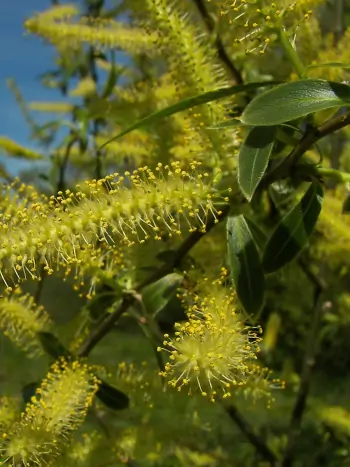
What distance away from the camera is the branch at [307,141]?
611 mm

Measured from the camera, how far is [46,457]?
72 centimetres

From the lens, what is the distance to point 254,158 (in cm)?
62

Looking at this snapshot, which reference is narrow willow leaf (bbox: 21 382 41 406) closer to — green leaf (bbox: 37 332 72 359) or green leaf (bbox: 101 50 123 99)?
green leaf (bbox: 37 332 72 359)

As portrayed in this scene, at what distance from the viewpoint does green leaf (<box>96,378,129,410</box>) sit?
2.74 ft

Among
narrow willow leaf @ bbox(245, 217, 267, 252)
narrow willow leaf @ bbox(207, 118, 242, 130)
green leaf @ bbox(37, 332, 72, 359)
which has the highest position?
narrow willow leaf @ bbox(207, 118, 242, 130)

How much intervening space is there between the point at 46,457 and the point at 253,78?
62 centimetres

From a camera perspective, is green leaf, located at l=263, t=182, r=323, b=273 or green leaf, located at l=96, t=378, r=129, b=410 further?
green leaf, located at l=96, t=378, r=129, b=410

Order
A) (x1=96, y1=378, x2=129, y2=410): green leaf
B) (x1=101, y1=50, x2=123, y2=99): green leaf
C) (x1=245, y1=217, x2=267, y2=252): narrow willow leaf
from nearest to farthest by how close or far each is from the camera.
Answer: (x1=245, y1=217, x2=267, y2=252): narrow willow leaf
(x1=96, y1=378, x2=129, y2=410): green leaf
(x1=101, y1=50, x2=123, y2=99): green leaf

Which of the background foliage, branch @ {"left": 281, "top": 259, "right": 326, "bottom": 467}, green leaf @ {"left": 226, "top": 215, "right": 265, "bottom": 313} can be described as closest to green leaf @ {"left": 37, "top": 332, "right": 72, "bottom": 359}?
the background foliage

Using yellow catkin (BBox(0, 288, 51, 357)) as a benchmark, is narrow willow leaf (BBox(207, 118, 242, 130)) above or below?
above

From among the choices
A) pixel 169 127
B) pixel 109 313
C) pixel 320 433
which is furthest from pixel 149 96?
pixel 320 433

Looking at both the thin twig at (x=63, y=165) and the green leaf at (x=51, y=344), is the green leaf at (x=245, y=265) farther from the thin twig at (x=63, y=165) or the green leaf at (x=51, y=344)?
the thin twig at (x=63, y=165)

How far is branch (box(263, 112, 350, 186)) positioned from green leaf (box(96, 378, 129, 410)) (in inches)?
13.7

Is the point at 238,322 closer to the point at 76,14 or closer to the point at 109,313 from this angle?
the point at 109,313
